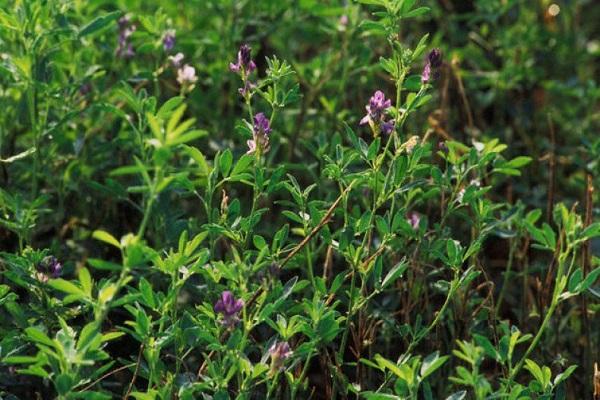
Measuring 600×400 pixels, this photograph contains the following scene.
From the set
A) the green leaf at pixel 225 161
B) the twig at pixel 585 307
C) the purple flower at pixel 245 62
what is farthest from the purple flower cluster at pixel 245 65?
the twig at pixel 585 307

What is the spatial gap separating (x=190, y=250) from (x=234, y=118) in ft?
3.82

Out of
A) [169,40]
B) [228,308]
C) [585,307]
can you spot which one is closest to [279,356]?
[228,308]

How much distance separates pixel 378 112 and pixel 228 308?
51 centimetres

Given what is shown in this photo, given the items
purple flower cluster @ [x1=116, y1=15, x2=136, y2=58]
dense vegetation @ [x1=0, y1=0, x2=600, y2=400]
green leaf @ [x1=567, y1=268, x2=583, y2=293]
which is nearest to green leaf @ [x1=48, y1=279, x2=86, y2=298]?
dense vegetation @ [x1=0, y1=0, x2=600, y2=400]

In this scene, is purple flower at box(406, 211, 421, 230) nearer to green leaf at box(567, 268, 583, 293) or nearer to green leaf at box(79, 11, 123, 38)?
green leaf at box(567, 268, 583, 293)

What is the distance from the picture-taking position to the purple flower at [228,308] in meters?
1.55

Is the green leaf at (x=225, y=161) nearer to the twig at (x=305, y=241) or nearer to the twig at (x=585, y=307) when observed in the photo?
the twig at (x=305, y=241)

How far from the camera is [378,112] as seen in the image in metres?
1.79

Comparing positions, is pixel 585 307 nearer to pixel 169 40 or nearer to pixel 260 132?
pixel 260 132

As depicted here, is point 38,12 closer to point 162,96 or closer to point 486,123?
point 162,96

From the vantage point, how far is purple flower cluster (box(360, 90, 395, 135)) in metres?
1.77

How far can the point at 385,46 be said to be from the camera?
3.17m

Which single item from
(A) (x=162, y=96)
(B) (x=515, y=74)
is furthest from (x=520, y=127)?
(A) (x=162, y=96)

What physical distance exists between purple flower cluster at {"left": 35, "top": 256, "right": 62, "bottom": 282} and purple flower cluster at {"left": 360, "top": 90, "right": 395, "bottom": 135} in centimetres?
67
